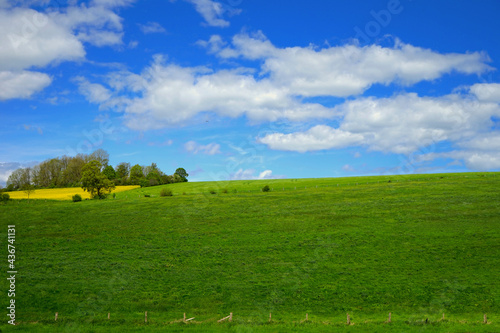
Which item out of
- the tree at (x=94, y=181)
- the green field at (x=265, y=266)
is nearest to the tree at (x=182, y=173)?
the tree at (x=94, y=181)

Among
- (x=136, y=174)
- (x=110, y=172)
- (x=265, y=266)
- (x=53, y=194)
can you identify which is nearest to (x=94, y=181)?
(x=53, y=194)

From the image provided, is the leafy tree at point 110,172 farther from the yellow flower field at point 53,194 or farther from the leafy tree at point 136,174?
the yellow flower field at point 53,194

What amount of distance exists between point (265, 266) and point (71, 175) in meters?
116

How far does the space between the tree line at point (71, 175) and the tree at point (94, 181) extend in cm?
3300

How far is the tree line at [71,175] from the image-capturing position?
12838cm

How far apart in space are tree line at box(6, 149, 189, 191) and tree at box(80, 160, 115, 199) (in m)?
33.0

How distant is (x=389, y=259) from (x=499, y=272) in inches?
419

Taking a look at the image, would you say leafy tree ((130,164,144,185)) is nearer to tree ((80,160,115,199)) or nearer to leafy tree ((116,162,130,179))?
leafy tree ((116,162,130,179))

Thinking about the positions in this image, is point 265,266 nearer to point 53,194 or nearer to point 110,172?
point 53,194

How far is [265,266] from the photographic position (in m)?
40.6

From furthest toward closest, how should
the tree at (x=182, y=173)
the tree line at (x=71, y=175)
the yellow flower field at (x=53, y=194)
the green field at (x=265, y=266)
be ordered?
the tree at (x=182, y=173), the tree line at (x=71, y=175), the yellow flower field at (x=53, y=194), the green field at (x=265, y=266)

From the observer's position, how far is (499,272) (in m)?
36.3

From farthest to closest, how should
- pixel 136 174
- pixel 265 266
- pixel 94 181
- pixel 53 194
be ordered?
pixel 136 174, pixel 53 194, pixel 94 181, pixel 265 266

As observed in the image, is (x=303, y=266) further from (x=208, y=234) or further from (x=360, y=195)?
(x=360, y=195)
